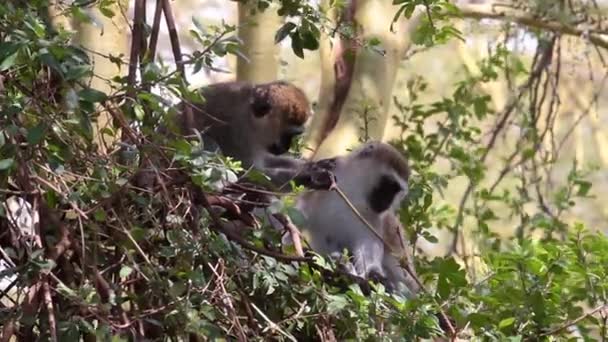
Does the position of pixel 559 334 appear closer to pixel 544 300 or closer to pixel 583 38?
pixel 544 300

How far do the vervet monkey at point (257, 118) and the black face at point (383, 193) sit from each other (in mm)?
442

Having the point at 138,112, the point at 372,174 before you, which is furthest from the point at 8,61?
the point at 372,174

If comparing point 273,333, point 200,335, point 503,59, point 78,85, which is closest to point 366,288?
point 273,333

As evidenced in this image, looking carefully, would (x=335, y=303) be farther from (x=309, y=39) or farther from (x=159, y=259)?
(x=309, y=39)

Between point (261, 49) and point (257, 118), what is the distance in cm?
30

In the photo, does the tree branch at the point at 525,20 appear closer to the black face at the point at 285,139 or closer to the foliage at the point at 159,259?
the black face at the point at 285,139

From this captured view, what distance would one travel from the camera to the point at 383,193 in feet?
14.7

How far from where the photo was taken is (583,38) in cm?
561

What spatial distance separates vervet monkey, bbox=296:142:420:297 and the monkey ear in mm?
476

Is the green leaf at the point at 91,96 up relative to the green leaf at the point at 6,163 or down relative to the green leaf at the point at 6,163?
up

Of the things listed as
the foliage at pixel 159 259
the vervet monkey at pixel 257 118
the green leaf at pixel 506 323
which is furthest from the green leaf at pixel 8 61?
the vervet monkey at pixel 257 118

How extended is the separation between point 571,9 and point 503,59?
39 cm

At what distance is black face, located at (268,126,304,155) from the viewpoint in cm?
479

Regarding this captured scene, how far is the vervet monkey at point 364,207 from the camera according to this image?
4355mm
